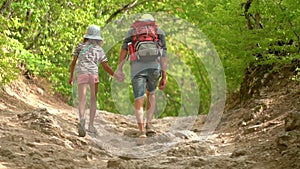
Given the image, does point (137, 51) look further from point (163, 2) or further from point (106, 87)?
point (163, 2)

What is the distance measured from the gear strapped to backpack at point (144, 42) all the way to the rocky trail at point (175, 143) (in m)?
1.21

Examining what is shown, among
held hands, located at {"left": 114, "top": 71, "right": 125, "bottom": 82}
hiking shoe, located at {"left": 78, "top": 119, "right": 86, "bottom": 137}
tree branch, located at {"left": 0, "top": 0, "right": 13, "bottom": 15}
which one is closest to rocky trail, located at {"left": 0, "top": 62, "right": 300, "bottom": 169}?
hiking shoe, located at {"left": 78, "top": 119, "right": 86, "bottom": 137}

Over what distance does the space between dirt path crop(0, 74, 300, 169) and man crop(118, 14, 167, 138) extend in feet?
2.00

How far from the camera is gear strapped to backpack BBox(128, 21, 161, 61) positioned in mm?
6871

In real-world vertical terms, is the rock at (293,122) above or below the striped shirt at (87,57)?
below

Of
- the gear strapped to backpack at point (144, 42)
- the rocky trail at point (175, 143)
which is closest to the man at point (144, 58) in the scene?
the gear strapped to backpack at point (144, 42)

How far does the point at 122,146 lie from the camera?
696 centimetres

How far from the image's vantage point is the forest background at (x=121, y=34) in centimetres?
770

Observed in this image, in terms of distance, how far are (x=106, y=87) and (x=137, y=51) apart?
10852 millimetres

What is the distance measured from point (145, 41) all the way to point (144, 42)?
32mm

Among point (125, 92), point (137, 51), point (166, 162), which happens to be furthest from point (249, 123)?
point (125, 92)

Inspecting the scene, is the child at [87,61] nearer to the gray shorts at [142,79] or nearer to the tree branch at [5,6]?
the gray shorts at [142,79]

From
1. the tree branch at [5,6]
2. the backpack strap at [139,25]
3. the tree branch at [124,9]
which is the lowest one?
the backpack strap at [139,25]

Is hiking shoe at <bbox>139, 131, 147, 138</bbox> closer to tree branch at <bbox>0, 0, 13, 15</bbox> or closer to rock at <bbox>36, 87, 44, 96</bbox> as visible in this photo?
tree branch at <bbox>0, 0, 13, 15</bbox>
